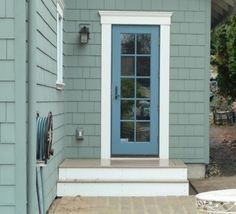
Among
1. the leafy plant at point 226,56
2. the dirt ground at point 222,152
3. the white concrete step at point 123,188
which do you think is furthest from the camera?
the leafy plant at point 226,56

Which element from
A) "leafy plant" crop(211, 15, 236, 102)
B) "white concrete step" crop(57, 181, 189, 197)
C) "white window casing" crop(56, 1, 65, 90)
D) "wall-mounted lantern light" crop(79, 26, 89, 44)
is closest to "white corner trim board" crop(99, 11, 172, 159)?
"wall-mounted lantern light" crop(79, 26, 89, 44)

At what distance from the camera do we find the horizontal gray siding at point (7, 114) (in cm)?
526

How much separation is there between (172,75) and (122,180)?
7.37 feet

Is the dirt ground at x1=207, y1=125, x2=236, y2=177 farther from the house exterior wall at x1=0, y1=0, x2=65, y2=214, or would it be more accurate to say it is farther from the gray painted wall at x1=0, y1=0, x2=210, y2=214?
the house exterior wall at x1=0, y1=0, x2=65, y2=214

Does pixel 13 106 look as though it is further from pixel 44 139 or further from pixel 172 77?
pixel 172 77

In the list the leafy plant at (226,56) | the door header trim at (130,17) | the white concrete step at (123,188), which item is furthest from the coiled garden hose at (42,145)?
the leafy plant at (226,56)

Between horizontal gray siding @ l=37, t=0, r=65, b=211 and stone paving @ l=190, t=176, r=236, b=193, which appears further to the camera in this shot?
stone paving @ l=190, t=176, r=236, b=193

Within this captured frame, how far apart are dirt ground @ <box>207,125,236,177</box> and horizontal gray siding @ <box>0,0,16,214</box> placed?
5.16 metres

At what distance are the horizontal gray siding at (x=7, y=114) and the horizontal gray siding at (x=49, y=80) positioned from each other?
0.67m

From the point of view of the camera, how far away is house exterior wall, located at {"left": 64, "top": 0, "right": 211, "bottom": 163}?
30.7 ft

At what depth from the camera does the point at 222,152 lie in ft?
42.9

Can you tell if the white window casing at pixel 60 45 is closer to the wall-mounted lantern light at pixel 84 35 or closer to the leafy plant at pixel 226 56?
the wall-mounted lantern light at pixel 84 35

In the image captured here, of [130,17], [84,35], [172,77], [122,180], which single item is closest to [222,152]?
[172,77]

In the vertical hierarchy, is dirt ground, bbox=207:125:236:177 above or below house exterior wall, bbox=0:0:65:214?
below
